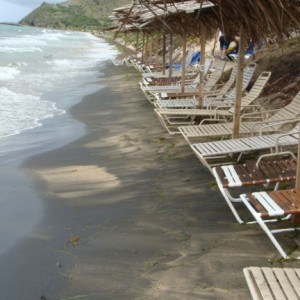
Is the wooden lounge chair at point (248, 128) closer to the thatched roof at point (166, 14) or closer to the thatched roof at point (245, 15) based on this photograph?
the thatched roof at point (245, 15)

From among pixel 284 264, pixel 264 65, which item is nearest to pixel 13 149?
pixel 284 264

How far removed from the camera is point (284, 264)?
332cm

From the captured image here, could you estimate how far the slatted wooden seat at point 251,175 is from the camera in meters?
3.98

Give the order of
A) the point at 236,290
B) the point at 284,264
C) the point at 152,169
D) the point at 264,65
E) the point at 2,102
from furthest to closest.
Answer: the point at 2,102
the point at 264,65
the point at 152,169
the point at 284,264
the point at 236,290

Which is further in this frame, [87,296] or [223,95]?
[223,95]

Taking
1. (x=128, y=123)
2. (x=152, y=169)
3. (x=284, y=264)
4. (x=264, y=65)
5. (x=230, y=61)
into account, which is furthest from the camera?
(x=230, y=61)

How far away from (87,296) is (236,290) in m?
0.99

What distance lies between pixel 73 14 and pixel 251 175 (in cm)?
14901

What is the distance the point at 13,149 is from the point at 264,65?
674 centimetres

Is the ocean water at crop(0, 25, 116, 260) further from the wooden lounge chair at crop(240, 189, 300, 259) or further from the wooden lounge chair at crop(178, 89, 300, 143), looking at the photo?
the wooden lounge chair at crop(178, 89, 300, 143)

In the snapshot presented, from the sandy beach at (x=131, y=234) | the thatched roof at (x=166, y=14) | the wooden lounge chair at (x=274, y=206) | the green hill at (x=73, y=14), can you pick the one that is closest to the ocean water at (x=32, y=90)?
the thatched roof at (x=166, y=14)

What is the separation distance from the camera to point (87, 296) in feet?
10.6

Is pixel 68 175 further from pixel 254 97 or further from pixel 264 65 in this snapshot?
pixel 264 65

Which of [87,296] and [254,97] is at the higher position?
[254,97]
